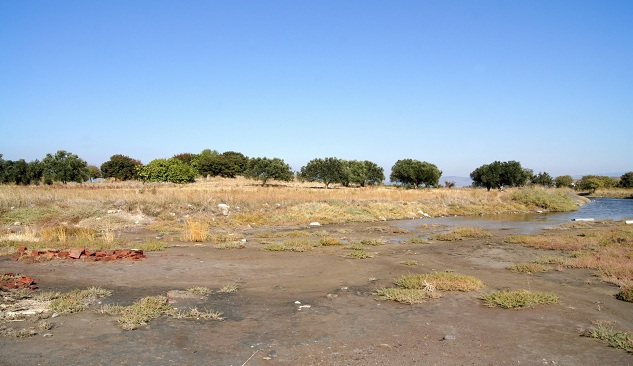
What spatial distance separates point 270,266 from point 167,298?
14.9 ft

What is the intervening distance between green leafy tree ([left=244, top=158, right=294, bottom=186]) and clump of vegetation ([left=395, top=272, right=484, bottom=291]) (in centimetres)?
5279

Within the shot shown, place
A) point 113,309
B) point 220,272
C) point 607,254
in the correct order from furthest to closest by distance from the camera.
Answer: point 607,254 → point 220,272 → point 113,309

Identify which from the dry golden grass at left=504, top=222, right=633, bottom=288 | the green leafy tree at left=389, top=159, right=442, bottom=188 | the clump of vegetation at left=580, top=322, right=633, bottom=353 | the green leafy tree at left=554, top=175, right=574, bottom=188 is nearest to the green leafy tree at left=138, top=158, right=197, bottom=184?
the green leafy tree at left=389, top=159, right=442, bottom=188

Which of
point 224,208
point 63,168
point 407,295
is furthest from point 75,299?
point 63,168

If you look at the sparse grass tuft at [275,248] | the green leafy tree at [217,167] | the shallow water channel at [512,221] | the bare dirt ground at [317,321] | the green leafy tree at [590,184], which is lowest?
the shallow water channel at [512,221]

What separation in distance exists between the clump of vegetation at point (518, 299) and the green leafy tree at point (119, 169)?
82737 mm

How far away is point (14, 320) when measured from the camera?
735 cm

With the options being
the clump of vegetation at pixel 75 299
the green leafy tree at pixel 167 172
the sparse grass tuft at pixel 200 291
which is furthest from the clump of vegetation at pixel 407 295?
the green leafy tree at pixel 167 172

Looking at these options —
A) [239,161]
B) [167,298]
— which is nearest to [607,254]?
[167,298]

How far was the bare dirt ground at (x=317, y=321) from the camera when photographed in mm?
6148

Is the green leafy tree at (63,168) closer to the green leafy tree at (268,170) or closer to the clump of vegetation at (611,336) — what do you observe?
the green leafy tree at (268,170)

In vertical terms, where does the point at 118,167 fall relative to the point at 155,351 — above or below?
above

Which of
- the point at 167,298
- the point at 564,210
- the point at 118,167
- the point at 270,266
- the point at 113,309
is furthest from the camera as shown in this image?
the point at 118,167

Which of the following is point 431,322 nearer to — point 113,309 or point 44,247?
point 113,309
